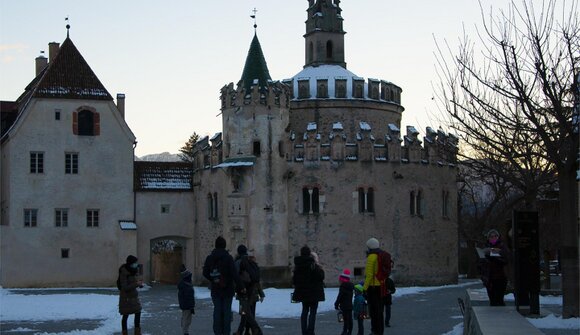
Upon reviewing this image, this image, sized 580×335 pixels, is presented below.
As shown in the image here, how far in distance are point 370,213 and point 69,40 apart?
62.2ft

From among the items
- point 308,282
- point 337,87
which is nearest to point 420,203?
point 337,87

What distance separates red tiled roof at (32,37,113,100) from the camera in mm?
52656

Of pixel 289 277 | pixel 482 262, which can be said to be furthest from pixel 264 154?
pixel 482 262

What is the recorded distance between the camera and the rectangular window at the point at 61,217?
52562 mm

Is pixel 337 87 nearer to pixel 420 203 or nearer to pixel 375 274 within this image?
pixel 420 203

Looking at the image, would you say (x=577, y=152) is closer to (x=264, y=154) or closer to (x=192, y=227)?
(x=264, y=154)

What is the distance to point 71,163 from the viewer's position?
53.0 m

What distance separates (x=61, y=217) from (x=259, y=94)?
40.9 ft

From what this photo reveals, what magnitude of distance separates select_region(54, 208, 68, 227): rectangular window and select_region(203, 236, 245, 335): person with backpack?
34.0 metres

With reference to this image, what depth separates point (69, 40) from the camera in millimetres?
54781

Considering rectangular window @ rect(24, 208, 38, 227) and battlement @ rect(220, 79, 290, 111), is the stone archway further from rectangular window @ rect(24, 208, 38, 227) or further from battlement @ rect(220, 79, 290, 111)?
battlement @ rect(220, 79, 290, 111)

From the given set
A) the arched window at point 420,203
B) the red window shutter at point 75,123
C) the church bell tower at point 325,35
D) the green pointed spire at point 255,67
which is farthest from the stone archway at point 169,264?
the arched window at point 420,203

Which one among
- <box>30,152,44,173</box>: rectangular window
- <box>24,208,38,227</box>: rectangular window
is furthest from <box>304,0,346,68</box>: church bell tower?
<box>24,208,38,227</box>: rectangular window

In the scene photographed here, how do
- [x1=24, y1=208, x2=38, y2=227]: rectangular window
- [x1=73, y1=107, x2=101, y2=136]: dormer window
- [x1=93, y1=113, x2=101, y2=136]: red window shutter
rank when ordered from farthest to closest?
[x1=93, y1=113, x2=101, y2=136]: red window shutter
[x1=73, y1=107, x2=101, y2=136]: dormer window
[x1=24, y1=208, x2=38, y2=227]: rectangular window
